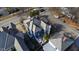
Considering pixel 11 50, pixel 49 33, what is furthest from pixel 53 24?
pixel 11 50

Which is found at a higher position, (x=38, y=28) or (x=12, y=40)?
(x=38, y=28)
